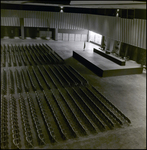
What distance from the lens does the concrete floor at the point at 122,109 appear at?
8700mm

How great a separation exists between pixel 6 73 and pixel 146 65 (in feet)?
53.4

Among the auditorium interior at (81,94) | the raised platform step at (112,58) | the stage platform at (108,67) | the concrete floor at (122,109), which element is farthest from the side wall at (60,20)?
the concrete floor at (122,109)

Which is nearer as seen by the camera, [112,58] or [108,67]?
[108,67]

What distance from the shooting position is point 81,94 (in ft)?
44.5

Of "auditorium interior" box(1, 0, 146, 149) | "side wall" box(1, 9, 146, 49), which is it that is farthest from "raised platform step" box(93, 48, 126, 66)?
"side wall" box(1, 9, 146, 49)

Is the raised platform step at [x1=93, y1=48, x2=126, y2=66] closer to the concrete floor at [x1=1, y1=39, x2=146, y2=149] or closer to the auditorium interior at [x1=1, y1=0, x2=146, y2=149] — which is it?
the auditorium interior at [x1=1, y1=0, x2=146, y2=149]

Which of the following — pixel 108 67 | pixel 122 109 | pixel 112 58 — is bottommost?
pixel 122 109

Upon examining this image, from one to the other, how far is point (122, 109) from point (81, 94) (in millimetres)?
3509

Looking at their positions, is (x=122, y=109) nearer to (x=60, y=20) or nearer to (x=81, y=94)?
(x=81, y=94)

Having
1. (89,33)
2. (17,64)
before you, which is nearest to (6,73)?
(17,64)

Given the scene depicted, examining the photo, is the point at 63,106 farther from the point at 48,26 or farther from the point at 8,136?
the point at 48,26

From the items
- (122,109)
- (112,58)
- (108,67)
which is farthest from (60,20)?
(122,109)

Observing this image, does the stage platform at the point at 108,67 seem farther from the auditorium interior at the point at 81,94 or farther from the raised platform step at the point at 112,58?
the raised platform step at the point at 112,58

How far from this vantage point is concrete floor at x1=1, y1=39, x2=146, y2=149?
28.5 feet
